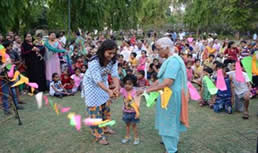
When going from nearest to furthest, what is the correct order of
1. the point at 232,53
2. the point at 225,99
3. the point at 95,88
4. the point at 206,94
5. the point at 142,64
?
the point at 95,88
the point at 225,99
the point at 206,94
the point at 142,64
the point at 232,53

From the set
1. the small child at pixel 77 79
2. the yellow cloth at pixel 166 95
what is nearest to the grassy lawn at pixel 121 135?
the yellow cloth at pixel 166 95

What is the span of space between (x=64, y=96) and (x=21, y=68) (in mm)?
1312

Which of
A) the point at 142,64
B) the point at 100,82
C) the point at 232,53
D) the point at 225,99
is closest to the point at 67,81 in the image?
the point at 142,64

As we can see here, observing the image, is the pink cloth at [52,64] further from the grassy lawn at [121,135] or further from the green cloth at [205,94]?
the green cloth at [205,94]

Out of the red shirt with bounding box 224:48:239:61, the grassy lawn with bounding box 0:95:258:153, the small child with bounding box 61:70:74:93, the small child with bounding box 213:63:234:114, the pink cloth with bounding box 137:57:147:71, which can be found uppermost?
the red shirt with bounding box 224:48:239:61

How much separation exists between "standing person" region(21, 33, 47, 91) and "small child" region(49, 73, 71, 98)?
1.47ft

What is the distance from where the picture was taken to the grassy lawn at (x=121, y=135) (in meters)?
3.57

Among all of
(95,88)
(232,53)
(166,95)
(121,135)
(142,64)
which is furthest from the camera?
(232,53)

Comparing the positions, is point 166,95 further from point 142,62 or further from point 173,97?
point 142,62

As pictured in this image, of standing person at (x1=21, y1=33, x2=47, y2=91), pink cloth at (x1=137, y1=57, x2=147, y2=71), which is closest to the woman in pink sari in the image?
pink cloth at (x1=137, y1=57, x2=147, y2=71)

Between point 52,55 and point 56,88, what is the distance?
1062mm

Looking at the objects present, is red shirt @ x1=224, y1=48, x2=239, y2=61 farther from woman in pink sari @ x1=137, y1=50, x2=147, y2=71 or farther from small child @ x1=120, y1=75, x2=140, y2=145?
small child @ x1=120, y1=75, x2=140, y2=145

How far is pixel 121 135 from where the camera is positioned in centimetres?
405

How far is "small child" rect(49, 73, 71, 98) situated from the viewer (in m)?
6.50
